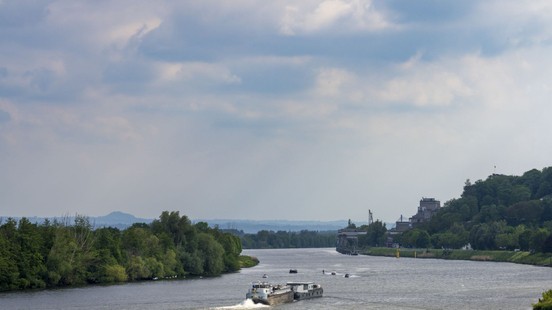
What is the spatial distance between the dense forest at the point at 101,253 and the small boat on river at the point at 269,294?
3590 cm

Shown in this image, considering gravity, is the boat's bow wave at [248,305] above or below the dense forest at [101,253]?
below

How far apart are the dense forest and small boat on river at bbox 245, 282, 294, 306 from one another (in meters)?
35.9

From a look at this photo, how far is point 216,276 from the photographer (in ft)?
557

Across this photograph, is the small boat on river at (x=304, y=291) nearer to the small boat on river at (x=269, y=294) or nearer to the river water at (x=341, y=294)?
the small boat on river at (x=269, y=294)

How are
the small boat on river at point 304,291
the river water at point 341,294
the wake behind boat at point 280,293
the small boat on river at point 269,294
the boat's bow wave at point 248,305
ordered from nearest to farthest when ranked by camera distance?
1. the boat's bow wave at point 248,305
2. the river water at point 341,294
3. the small boat on river at point 269,294
4. the wake behind boat at point 280,293
5. the small boat on river at point 304,291

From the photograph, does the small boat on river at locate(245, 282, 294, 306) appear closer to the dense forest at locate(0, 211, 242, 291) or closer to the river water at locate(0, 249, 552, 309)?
the river water at locate(0, 249, 552, 309)

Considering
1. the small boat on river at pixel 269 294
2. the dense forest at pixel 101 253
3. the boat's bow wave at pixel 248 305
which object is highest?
the dense forest at pixel 101 253

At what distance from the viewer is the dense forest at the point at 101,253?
13200cm

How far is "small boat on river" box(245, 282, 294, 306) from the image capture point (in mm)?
109938

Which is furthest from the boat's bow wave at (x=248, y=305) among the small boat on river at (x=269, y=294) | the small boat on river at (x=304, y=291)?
the small boat on river at (x=304, y=291)

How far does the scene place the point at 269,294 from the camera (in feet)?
368

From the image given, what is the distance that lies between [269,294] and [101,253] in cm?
4514

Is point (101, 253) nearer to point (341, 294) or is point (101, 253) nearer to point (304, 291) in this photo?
point (304, 291)

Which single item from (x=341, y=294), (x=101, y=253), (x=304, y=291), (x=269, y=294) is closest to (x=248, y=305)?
(x=269, y=294)
